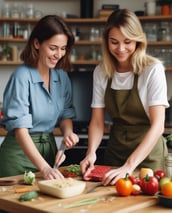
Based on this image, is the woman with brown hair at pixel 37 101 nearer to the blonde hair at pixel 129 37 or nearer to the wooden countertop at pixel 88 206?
the blonde hair at pixel 129 37

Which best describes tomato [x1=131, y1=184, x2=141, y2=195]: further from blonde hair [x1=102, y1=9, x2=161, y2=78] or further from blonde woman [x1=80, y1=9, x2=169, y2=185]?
blonde hair [x1=102, y1=9, x2=161, y2=78]

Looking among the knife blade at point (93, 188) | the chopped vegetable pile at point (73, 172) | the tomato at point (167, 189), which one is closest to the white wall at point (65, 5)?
the chopped vegetable pile at point (73, 172)

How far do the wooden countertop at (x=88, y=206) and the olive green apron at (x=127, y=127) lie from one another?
0.50m

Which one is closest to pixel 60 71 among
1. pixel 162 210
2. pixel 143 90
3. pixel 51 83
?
pixel 51 83

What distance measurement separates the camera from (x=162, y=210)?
171 centimetres

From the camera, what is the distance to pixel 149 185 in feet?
6.12

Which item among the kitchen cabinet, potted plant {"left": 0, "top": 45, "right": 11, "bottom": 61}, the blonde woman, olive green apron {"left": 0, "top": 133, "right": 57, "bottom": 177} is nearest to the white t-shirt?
the blonde woman

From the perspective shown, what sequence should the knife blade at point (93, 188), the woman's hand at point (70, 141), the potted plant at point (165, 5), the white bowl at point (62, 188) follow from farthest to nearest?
the potted plant at point (165, 5) < the woman's hand at point (70, 141) < the knife blade at point (93, 188) < the white bowl at point (62, 188)

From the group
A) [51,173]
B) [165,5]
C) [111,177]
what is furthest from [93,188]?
[165,5]

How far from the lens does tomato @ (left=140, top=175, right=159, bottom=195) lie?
73.1 inches

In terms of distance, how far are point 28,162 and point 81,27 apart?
9.56ft

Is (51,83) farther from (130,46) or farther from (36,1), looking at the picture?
(36,1)

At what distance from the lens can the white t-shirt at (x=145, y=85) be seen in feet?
7.52

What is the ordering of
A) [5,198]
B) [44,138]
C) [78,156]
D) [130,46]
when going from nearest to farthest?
[5,198] < [130,46] < [44,138] < [78,156]
